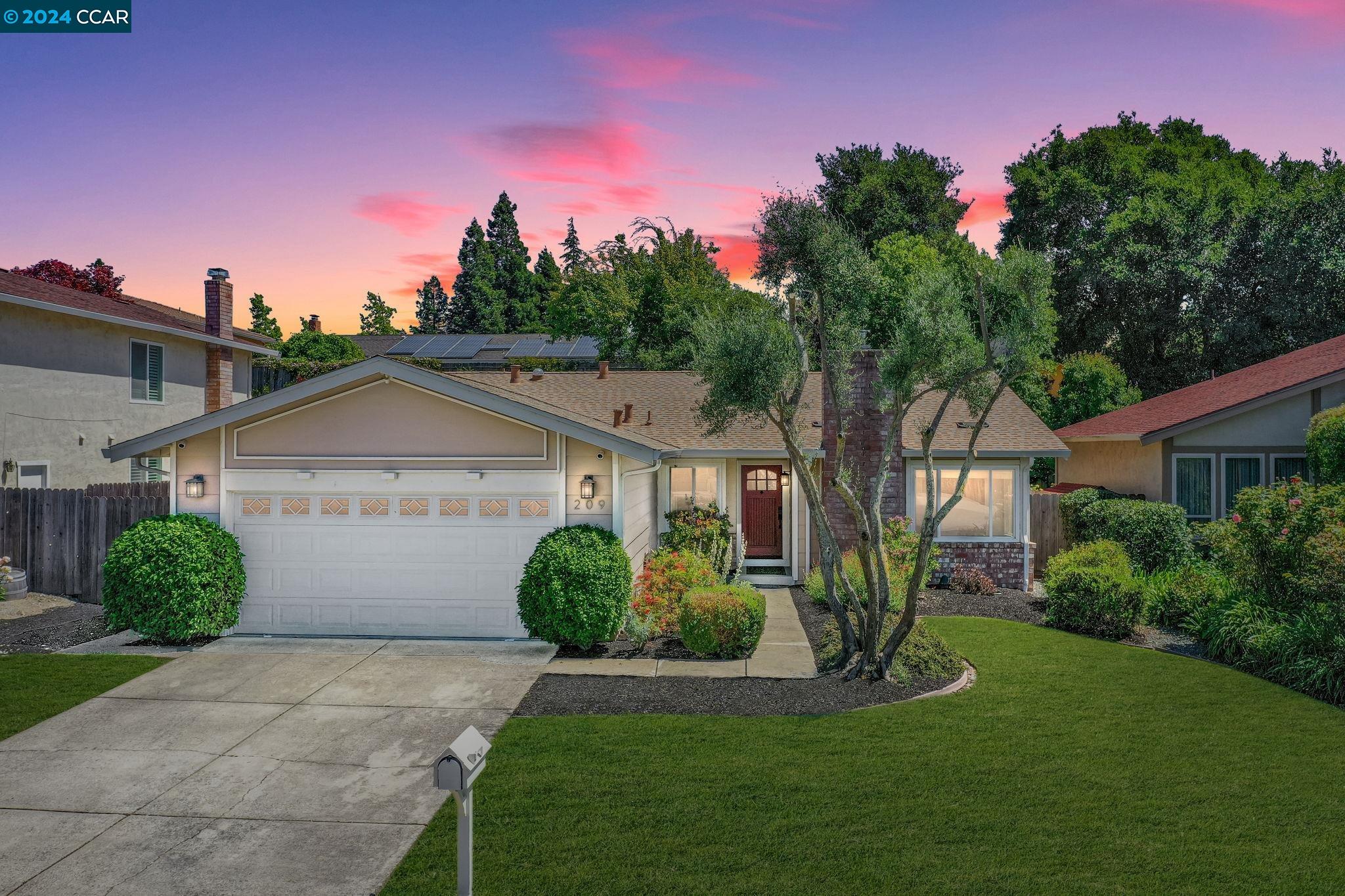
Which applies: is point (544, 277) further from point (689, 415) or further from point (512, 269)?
point (689, 415)

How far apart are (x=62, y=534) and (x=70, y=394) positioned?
592cm

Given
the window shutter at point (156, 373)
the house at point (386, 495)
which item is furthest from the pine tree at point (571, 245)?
the house at point (386, 495)

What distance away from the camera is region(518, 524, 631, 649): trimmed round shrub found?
1021cm

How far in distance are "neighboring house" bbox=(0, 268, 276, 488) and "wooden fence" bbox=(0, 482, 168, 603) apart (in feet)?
10.4

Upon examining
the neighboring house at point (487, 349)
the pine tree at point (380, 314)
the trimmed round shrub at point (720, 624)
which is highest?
the pine tree at point (380, 314)

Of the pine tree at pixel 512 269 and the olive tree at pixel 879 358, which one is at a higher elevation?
the pine tree at pixel 512 269

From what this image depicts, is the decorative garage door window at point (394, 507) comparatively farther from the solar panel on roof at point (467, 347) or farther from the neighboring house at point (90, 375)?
the solar panel on roof at point (467, 347)

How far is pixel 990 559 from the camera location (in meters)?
15.6

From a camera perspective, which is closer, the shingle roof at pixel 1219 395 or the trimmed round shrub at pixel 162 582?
the trimmed round shrub at pixel 162 582

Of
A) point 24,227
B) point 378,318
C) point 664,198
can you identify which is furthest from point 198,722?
point 378,318

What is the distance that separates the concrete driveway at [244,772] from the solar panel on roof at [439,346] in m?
38.1

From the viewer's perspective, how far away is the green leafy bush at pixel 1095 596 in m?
11.7

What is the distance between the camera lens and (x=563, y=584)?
404 inches

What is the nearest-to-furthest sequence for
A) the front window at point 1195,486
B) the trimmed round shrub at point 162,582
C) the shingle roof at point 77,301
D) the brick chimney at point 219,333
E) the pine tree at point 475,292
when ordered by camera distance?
the trimmed round shrub at point 162,582, the front window at point 1195,486, the shingle roof at point 77,301, the brick chimney at point 219,333, the pine tree at point 475,292
